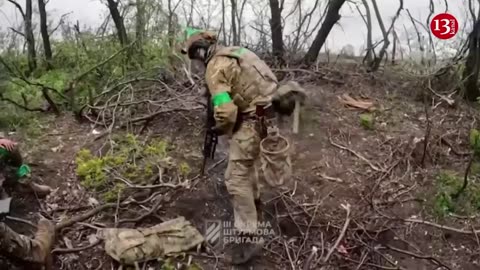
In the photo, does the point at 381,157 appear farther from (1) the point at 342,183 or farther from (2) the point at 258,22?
(2) the point at 258,22

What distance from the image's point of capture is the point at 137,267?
15.4ft

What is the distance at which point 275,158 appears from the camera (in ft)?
15.8

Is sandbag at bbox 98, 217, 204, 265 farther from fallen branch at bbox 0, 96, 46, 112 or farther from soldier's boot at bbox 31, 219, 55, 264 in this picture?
fallen branch at bbox 0, 96, 46, 112

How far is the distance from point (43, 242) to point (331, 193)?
2.82 meters

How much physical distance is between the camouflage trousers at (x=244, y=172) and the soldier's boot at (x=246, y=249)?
16cm

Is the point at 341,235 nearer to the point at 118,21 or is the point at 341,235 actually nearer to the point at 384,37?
the point at 384,37

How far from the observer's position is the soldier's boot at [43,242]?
4305 millimetres

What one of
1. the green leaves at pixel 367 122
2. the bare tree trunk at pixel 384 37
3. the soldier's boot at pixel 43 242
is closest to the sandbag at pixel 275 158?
the soldier's boot at pixel 43 242

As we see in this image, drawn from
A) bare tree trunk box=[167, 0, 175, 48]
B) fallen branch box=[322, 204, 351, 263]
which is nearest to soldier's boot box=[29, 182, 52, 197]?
fallen branch box=[322, 204, 351, 263]

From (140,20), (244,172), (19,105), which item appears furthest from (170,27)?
(244,172)

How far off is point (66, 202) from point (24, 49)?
18.6ft

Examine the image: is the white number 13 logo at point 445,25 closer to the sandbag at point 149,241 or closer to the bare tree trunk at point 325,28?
the bare tree trunk at point 325,28

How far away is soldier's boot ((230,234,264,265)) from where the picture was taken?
5031 millimetres

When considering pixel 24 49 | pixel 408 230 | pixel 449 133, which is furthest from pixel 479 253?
pixel 24 49
